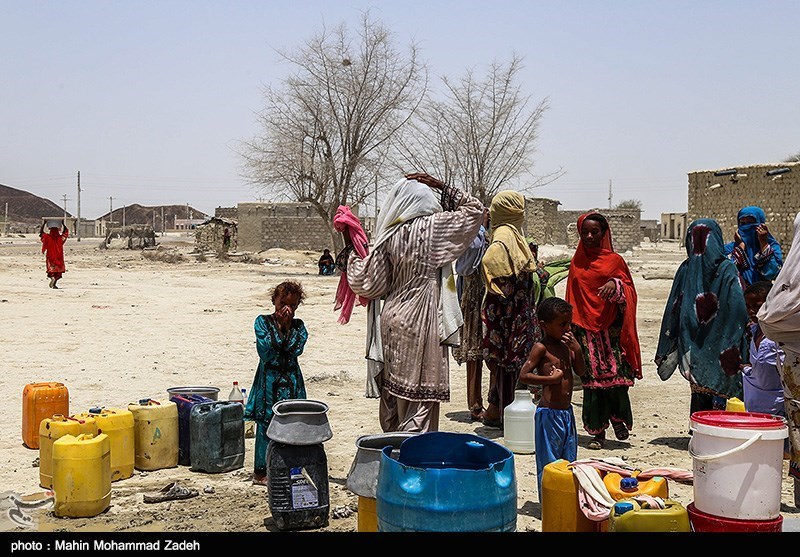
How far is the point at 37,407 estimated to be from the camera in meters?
5.34

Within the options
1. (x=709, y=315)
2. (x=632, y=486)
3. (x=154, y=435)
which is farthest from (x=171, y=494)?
(x=709, y=315)

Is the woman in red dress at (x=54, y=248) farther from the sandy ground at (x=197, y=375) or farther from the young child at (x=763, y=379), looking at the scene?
the young child at (x=763, y=379)

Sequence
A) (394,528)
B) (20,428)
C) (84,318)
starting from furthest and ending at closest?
(84,318) → (20,428) → (394,528)

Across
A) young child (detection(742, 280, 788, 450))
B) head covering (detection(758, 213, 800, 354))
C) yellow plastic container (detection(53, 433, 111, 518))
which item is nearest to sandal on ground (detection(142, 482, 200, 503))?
yellow plastic container (detection(53, 433, 111, 518))

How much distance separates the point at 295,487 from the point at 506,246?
261 centimetres

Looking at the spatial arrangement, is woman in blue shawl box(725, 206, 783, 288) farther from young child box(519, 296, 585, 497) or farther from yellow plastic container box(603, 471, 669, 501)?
yellow plastic container box(603, 471, 669, 501)

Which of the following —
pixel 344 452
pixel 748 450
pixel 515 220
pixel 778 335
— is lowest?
pixel 344 452

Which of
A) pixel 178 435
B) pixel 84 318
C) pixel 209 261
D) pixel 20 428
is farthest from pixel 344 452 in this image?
pixel 209 261

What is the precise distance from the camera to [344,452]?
5.41m

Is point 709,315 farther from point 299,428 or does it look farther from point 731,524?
point 299,428

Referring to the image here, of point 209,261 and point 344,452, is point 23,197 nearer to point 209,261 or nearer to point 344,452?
point 209,261

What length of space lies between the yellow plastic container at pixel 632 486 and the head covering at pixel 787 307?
3.15 ft

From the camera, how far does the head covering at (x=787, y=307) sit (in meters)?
3.62

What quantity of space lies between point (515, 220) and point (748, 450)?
10.6 ft
